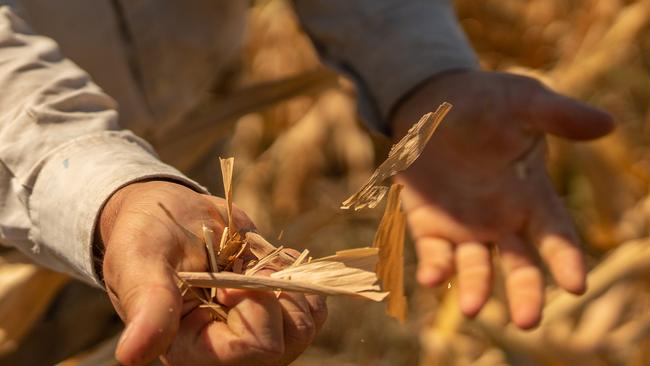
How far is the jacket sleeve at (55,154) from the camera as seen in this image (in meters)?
0.79

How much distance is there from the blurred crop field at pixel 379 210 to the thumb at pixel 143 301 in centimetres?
36

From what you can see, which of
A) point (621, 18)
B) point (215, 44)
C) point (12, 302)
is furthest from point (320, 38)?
point (621, 18)

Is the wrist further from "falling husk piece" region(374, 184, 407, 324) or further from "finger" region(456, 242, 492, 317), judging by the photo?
"falling husk piece" region(374, 184, 407, 324)

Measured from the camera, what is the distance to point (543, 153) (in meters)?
1.16

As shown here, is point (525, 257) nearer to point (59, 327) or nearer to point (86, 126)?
point (86, 126)

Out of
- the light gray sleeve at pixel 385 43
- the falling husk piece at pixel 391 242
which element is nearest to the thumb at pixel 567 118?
the light gray sleeve at pixel 385 43

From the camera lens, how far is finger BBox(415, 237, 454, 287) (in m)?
1.09

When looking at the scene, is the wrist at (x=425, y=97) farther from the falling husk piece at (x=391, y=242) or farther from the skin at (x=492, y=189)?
the falling husk piece at (x=391, y=242)

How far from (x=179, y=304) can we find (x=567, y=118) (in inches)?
22.0

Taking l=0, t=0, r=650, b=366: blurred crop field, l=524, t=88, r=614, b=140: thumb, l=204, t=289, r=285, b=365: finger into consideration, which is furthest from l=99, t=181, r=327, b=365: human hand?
l=524, t=88, r=614, b=140: thumb

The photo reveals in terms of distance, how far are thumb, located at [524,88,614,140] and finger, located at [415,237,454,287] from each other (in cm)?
15

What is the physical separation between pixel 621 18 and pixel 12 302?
1154mm

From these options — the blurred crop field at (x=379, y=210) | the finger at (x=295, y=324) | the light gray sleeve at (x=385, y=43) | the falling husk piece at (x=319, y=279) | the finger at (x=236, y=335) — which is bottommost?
the blurred crop field at (x=379, y=210)

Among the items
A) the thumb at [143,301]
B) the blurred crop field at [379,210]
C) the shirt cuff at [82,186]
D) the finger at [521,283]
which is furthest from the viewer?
the blurred crop field at [379,210]
